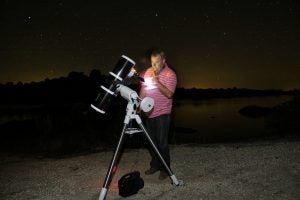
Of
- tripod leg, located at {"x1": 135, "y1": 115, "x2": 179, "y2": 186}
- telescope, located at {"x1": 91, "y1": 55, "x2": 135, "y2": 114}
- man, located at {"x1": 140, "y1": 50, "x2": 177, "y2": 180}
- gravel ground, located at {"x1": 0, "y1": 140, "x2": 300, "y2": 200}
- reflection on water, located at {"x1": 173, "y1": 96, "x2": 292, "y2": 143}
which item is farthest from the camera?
reflection on water, located at {"x1": 173, "y1": 96, "x2": 292, "y2": 143}

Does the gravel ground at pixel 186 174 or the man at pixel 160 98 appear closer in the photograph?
the gravel ground at pixel 186 174

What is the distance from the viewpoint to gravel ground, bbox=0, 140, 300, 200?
5.36 metres

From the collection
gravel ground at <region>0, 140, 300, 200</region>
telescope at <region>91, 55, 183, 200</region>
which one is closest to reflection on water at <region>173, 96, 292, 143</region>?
gravel ground at <region>0, 140, 300, 200</region>

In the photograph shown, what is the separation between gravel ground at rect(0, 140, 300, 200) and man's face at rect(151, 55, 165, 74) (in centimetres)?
191

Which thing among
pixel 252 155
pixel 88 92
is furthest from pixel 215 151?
pixel 88 92

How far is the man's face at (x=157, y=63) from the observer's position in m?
5.57

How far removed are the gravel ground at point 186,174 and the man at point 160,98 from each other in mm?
668

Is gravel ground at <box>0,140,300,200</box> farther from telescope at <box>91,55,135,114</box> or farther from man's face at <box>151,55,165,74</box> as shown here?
man's face at <box>151,55,165,74</box>

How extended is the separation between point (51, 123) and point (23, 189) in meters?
13.1

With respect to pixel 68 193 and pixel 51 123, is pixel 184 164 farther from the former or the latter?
pixel 51 123

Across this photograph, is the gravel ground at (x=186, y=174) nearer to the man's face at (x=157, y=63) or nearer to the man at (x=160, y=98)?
the man at (x=160, y=98)

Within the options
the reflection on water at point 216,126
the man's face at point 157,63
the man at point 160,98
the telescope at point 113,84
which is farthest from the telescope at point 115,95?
the reflection on water at point 216,126

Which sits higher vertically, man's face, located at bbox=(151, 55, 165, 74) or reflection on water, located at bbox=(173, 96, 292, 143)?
man's face, located at bbox=(151, 55, 165, 74)

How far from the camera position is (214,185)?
5652 millimetres
